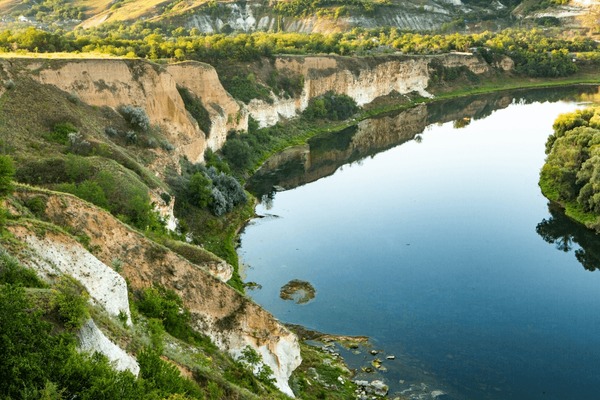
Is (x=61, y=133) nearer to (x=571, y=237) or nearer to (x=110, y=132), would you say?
(x=110, y=132)

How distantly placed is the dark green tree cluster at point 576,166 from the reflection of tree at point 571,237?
0.82 meters

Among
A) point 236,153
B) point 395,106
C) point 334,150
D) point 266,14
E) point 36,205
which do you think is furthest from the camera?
point 266,14

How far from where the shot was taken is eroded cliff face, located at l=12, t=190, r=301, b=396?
22344 mm

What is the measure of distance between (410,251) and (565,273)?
10188 millimetres

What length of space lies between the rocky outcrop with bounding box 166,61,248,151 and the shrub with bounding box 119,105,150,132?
11.3 m

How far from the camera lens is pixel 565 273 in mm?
39375

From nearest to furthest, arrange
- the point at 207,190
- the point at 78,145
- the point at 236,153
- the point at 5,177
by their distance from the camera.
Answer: the point at 5,177 → the point at 78,145 → the point at 207,190 → the point at 236,153

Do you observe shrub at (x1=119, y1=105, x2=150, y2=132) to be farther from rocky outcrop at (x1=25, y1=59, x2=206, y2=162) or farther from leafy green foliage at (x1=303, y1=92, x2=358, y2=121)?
leafy green foliage at (x1=303, y1=92, x2=358, y2=121)

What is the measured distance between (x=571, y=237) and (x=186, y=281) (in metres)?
32.9

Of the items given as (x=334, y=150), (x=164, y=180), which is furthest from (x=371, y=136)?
(x=164, y=180)

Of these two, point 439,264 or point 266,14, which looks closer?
point 439,264

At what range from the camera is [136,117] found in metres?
45.1

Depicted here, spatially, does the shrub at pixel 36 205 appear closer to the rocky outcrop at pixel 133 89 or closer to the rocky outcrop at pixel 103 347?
the rocky outcrop at pixel 103 347

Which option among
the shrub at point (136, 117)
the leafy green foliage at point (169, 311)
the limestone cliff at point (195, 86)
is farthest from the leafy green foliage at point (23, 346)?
the shrub at point (136, 117)
